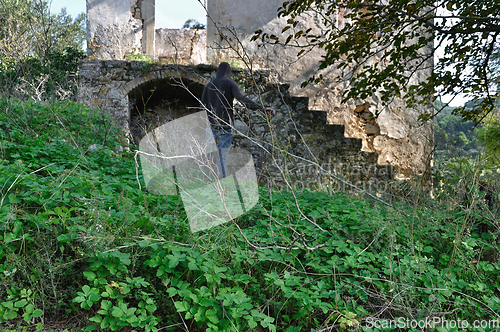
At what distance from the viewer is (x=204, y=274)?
1.83 metres

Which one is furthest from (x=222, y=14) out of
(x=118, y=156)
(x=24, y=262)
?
(x=24, y=262)

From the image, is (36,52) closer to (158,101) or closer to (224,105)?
(158,101)

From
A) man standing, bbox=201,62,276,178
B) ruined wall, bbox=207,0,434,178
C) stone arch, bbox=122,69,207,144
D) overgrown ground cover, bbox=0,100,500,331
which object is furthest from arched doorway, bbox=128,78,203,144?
overgrown ground cover, bbox=0,100,500,331

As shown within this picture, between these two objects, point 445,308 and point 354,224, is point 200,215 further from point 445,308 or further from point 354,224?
point 445,308

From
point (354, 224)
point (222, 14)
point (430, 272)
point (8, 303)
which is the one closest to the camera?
point (8, 303)

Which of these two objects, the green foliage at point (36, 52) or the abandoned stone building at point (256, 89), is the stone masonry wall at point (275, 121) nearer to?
the abandoned stone building at point (256, 89)

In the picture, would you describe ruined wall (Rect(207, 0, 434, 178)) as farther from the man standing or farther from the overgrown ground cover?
the overgrown ground cover

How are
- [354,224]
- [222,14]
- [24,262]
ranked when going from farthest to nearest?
[222,14] → [354,224] → [24,262]

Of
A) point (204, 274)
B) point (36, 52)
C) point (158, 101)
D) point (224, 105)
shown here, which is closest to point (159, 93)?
point (158, 101)

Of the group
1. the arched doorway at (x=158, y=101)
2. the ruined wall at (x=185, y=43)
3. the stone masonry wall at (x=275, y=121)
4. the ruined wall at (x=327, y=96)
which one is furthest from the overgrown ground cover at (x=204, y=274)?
the ruined wall at (x=185, y=43)

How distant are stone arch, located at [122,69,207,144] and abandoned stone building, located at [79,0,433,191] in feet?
0.07

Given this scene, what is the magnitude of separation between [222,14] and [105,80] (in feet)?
11.4

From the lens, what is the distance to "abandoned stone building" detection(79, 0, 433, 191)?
261 inches

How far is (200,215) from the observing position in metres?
2.50
